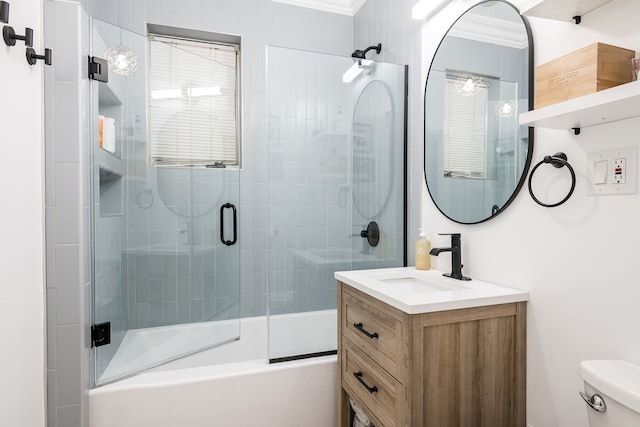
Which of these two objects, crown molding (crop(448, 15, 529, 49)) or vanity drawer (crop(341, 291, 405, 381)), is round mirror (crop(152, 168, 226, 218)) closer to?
vanity drawer (crop(341, 291, 405, 381))

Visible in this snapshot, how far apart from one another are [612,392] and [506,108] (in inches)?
38.7

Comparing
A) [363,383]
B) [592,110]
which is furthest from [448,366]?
[592,110]

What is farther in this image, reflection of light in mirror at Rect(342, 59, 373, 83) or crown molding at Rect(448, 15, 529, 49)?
reflection of light in mirror at Rect(342, 59, 373, 83)

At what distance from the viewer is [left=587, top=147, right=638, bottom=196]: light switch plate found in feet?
3.11

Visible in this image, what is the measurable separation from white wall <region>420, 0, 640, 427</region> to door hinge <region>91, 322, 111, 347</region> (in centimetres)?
181

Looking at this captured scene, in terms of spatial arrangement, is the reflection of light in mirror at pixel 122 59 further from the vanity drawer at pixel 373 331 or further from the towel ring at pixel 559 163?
the towel ring at pixel 559 163

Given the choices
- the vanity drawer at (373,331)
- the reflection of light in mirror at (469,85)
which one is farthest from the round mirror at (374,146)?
the vanity drawer at (373,331)

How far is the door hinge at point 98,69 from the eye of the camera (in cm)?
166

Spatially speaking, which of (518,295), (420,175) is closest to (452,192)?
(420,175)

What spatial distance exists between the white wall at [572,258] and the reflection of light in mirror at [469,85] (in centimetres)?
26

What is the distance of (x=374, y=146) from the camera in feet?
6.77

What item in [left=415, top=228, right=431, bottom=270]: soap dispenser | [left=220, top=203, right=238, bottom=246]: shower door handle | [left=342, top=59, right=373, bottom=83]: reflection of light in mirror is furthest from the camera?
[left=220, top=203, right=238, bottom=246]: shower door handle

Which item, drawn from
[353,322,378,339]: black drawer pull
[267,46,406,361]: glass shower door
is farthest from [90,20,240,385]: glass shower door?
[353,322,378,339]: black drawer pull

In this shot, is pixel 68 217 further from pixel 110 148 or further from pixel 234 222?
pixel 234 222
